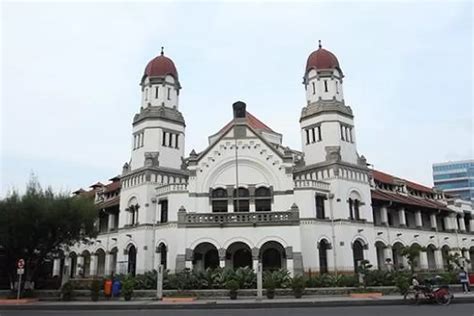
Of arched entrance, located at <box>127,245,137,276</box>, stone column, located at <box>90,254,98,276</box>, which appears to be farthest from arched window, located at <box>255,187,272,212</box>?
stone column, located at <box>90,254,98,276</box>

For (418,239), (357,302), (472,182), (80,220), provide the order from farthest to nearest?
1. (472,182)
2. (418,239)
3. (80,220)
4. (357,302)

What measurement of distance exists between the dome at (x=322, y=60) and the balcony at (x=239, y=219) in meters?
15.2

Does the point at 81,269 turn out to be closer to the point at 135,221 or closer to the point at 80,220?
the point at 135,221

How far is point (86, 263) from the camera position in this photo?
4766 cm

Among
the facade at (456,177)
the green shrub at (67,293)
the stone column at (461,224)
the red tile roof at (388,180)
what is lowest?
the green shrub at (67,293)

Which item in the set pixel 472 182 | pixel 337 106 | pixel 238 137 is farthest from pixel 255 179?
pixel 472 182

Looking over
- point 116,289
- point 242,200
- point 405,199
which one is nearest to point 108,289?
point 116,289

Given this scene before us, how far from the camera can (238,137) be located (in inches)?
1475

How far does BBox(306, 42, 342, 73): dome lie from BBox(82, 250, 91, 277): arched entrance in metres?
29.6

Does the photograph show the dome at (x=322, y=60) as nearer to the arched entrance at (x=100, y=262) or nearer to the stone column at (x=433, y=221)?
the stone column at (x=433, y=221)

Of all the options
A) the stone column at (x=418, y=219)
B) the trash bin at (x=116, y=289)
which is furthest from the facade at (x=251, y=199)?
the trash bin at (x=116, y=289)

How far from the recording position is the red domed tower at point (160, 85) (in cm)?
4159

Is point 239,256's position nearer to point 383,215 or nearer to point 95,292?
point 95,292

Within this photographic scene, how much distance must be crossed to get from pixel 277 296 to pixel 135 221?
1837 centimetres
